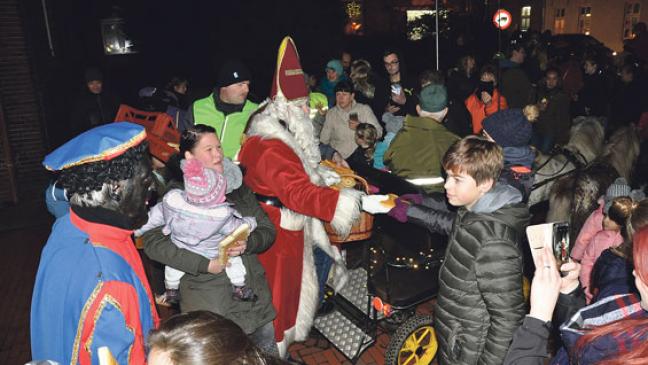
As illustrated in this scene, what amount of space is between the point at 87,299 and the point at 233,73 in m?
2.96

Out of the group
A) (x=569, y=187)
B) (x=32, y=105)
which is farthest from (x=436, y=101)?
(x=32, y=105)

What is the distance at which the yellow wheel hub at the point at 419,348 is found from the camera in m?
4.08

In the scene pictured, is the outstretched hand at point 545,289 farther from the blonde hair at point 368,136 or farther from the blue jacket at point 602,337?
the blonde hair at point 368,136

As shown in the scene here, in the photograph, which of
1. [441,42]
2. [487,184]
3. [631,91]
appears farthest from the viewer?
[441,42]

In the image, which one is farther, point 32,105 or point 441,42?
point 441,42

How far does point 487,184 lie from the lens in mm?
2721

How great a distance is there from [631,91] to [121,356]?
938cm

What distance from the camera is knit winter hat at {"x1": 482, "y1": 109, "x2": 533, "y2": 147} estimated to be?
11.5 ft

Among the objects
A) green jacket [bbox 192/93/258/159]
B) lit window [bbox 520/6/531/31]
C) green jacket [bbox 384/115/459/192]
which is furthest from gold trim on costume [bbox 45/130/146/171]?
lit window [bbox 520/6/531/31]

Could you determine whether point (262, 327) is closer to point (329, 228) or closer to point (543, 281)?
point (329, 228)

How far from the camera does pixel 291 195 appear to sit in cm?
362

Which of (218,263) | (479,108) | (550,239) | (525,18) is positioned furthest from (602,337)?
(525,18)

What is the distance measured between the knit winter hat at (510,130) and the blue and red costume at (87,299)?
8.31 ft

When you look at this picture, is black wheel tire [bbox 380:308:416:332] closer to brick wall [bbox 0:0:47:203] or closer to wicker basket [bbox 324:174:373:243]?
wicker basket [bbox 324:174:373:243]
